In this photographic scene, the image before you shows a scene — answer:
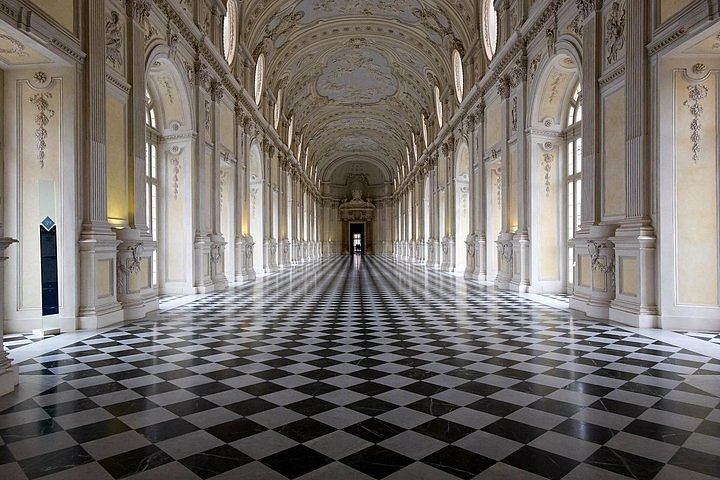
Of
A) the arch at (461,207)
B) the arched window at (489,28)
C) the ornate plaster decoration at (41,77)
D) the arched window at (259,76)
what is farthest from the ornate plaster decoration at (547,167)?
the arched window at (259,76)

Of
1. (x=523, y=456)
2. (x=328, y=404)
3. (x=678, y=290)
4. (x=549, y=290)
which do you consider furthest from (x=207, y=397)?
(x=549, y=290)

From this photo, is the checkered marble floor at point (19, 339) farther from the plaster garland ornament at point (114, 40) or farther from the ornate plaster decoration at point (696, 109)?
the ornate plaster decoration at point (696, 109)

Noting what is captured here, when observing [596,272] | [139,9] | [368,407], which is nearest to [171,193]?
[139,9]

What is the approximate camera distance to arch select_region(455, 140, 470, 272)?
68.9 ft

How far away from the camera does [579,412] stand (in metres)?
3.71

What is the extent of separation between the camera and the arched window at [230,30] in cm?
1595

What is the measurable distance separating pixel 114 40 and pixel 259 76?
13.3 m

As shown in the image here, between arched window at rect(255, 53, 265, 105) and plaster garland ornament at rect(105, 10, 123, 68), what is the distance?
12285 millimetres

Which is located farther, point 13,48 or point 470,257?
point 470,257

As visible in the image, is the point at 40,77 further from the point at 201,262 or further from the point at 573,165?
the point at 573,165

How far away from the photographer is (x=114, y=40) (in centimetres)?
827

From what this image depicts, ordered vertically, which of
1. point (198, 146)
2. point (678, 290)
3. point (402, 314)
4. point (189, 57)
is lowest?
point (402, 314)

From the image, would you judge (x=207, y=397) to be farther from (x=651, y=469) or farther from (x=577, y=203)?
(x=577, y=203)

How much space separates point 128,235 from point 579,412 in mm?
7481
